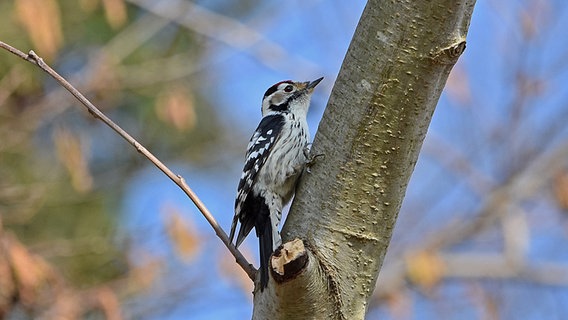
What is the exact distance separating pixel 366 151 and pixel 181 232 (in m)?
2.97

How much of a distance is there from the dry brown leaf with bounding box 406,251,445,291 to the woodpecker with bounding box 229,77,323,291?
6.59ft

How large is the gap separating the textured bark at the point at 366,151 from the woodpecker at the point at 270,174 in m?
1.00

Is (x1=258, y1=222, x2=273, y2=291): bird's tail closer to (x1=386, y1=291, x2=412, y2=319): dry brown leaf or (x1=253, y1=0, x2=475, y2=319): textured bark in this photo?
(x1=253, y1=0, x2=475, y2=319): textured bark

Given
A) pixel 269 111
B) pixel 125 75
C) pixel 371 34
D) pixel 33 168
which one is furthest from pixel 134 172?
pixel 371 34

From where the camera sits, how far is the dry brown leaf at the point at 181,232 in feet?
16.0

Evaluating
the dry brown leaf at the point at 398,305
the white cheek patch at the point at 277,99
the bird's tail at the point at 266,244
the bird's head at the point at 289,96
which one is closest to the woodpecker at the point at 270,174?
the bird's tail at the point at 266,244

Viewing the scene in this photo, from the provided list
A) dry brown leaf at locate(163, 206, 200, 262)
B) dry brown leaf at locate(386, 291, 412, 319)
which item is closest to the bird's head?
dry brown leaf at locate(163, 206, 200, 262)

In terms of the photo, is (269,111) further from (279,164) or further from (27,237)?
(27,237)

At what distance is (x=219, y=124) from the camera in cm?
929

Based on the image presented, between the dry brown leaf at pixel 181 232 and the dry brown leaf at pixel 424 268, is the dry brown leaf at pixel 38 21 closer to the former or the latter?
the dry brown leaf at pixel 181 232

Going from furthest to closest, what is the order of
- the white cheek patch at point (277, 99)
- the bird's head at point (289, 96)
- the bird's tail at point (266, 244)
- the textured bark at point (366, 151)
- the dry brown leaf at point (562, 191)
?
1. the dry brown leaf at point (562, 191)
2. the white cheek patch at point (277, 99)
3. the bird's head at point (289, 96)
4. the bird's tail at point (266, 244)
5. the textured bark at point (366, 151)

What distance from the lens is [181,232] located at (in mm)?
4910

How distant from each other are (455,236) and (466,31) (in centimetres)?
581

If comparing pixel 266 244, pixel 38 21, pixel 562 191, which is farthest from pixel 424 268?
pixel 38 21
